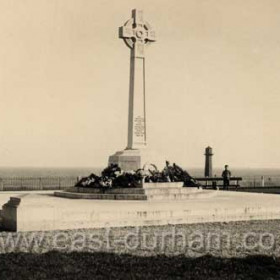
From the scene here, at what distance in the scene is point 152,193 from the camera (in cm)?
1739

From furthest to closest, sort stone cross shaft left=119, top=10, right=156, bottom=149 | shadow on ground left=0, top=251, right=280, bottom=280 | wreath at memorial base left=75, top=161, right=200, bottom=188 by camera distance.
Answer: stone cross shaft left=119, top=10, right=156, bottom=149 < wreath at memorial base left=75, top=161, right=200, bottom=188 < shadow on ground left=0, top=251, right=280, bottom=280

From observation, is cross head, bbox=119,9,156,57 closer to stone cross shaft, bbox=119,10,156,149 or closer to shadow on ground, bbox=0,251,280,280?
stone cross shaft, bbox=119,10,156,149

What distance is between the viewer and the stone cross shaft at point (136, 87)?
21.0 meters

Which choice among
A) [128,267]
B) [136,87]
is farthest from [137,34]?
[128,267]

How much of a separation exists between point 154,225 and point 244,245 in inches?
130

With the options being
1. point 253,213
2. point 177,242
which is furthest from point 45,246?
point 253,213

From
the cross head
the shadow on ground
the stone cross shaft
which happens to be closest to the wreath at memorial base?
the stone cross shaft

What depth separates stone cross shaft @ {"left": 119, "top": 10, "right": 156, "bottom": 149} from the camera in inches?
826

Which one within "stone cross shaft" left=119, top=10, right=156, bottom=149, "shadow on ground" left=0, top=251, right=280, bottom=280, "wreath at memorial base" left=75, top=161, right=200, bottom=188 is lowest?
"shadow on ground" left=0, top=251, right=280, bottom=280

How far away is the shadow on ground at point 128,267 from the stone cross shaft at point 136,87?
Answer: 473 inches

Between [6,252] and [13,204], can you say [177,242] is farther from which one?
[13,204]

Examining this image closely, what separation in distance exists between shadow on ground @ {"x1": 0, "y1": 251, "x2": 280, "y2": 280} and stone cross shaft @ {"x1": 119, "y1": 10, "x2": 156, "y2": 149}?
12.0 metres

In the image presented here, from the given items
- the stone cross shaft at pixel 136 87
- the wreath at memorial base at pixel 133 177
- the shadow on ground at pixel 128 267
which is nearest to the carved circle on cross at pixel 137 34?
the stone cross shaft at pixel 136 87

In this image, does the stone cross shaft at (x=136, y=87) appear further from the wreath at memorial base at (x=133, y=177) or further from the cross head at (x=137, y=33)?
the wreath at memorial base at (x=133, y=177)
